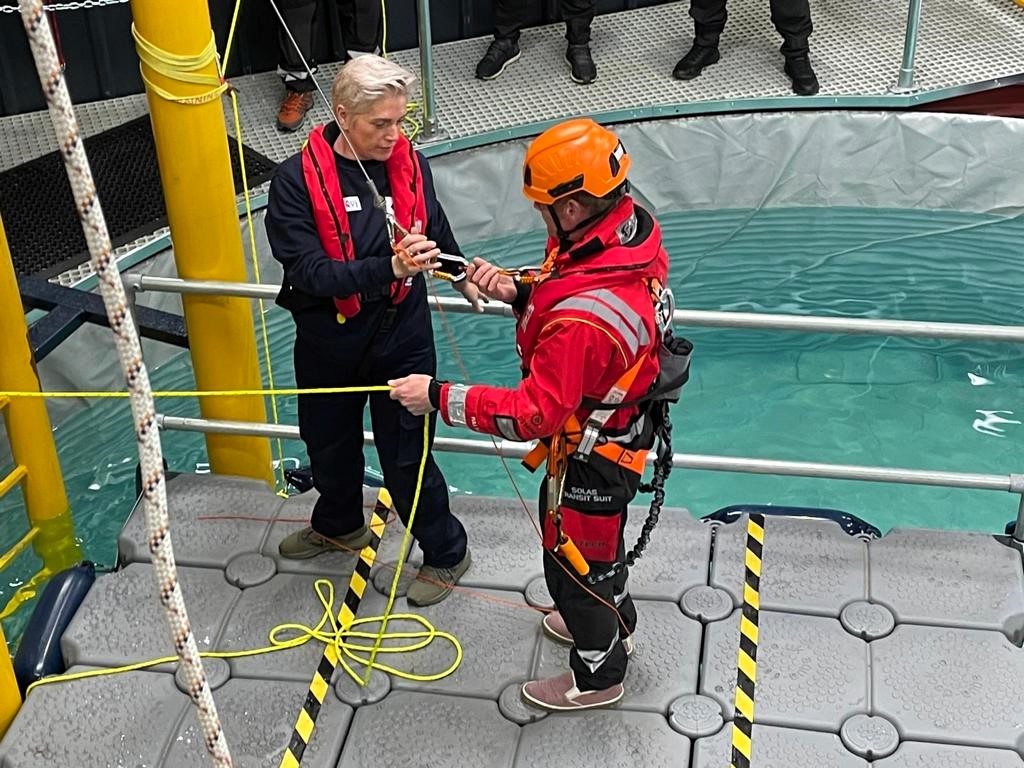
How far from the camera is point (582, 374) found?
7.52ft

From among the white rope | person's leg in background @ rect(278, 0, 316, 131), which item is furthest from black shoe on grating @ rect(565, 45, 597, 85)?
the white rope

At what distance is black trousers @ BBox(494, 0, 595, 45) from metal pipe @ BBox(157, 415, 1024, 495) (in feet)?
9.48

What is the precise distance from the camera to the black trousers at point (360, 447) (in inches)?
111

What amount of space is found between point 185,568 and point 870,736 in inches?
66.9

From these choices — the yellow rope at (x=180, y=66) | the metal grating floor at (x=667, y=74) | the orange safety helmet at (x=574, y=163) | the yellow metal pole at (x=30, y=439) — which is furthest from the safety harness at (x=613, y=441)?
the metal grating floor at (x=667, y=74)

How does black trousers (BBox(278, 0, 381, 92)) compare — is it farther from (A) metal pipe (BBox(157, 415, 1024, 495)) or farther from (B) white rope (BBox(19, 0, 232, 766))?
(B) white rope (BBox(19, 0, 232, 766))

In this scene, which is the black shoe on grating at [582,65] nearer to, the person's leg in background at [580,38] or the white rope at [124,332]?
the person's leg in background at [580,38]

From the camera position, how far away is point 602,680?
8.87 feet

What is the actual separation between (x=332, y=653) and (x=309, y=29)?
124 inches

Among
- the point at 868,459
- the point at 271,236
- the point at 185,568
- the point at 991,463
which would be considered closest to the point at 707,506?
the point at 868,459

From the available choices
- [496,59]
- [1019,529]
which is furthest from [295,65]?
[1019,529]

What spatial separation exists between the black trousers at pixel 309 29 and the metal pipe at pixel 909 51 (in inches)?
87.3

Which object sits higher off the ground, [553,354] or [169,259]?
[553,354]

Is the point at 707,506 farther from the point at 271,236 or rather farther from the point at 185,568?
the point at 271,236
